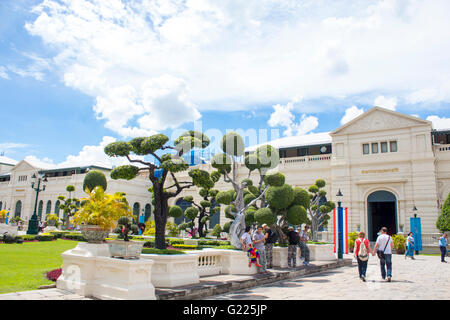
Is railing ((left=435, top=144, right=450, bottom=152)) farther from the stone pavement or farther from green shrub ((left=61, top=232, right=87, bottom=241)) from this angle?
green shrub ((left=61, top=232, right=87, bottom=241))

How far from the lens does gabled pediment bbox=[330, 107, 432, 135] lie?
96.2ft

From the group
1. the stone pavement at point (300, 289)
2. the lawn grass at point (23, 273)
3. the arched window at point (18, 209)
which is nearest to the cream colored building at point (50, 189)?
the arched window at point (18, 209)

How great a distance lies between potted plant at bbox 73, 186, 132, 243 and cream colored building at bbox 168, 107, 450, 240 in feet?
84.1

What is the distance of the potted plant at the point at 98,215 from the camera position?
821 cm

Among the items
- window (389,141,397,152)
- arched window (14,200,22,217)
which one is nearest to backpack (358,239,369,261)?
window (389,141,397,152)

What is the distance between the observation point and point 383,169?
2980 cm

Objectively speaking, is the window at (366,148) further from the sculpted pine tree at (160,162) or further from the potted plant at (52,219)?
the potted plant at (52,219)

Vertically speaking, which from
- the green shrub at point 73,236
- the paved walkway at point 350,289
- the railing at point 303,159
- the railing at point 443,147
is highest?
the railing at point 443,147

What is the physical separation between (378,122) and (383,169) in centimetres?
423

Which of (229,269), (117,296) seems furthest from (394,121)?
(117,296)

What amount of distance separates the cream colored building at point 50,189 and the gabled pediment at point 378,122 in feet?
82.1

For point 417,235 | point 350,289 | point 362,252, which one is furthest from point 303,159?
point 350,289
